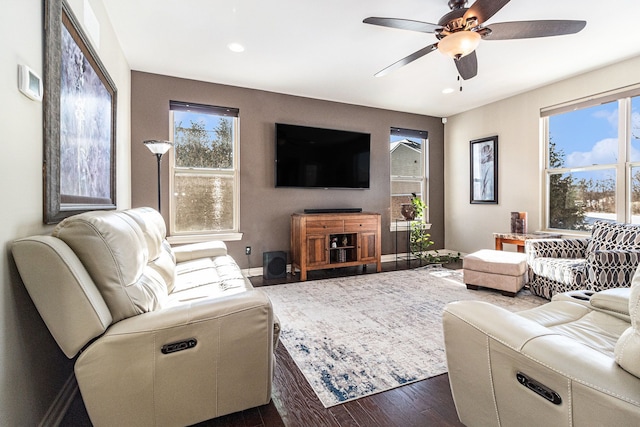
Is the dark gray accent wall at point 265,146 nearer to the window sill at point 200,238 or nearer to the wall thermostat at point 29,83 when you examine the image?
the window sill at point 200,238

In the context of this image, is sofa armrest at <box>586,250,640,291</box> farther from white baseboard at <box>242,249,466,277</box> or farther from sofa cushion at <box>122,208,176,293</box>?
sofa cushion at <box>122,208,176,293</box>

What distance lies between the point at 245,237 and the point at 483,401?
3.60m

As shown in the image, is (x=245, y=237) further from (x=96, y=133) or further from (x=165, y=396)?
(x=165, y=396)

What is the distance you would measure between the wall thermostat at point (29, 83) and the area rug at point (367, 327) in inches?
77.0

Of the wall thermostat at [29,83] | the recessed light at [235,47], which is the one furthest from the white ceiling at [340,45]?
the wall thermostat at [29,83]

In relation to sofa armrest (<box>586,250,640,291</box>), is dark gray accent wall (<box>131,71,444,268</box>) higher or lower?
higher

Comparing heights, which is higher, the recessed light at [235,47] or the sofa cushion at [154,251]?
the recessed light at [235,47]

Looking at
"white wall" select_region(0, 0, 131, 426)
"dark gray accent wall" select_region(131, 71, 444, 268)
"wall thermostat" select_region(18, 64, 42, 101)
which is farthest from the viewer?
"dark gray accent wall" select_region(131, 71, 444, 268)

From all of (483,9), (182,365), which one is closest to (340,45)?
(483,9)

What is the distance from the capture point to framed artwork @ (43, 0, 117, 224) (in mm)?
1427

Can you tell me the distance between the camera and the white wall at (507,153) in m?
3.76

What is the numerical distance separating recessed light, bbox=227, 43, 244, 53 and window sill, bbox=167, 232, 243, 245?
227cm

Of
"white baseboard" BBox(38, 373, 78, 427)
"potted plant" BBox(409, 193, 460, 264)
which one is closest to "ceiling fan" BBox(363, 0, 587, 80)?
"white baseboard" BBox(38, 373, 78, 427)

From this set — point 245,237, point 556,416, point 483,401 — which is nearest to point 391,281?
point 245,237
